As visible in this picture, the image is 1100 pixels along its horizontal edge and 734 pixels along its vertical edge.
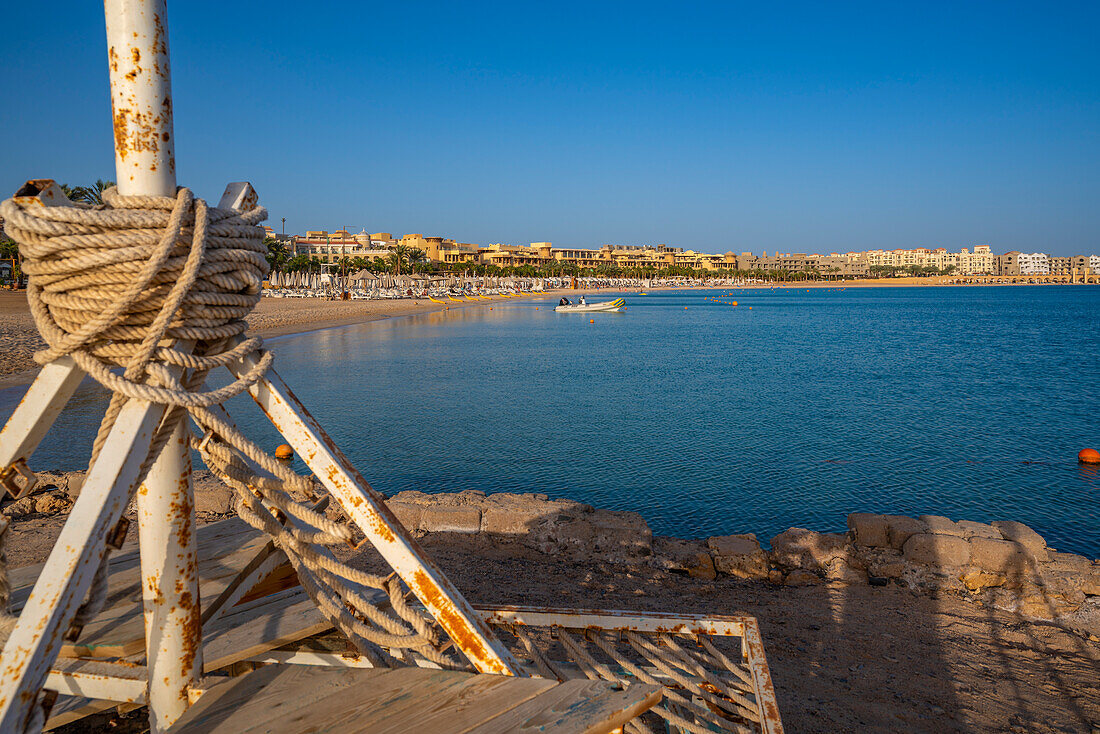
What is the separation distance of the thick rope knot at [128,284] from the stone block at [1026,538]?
23.5 ft

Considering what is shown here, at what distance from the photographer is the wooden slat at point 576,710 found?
1509mm

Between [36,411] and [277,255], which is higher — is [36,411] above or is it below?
below

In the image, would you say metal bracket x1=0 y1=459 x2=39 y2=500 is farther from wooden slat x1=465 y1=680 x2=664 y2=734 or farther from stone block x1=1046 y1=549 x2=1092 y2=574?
stone block x1=1046 y1=549 x2=1092 y2=574

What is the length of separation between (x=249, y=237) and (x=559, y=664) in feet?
7.81

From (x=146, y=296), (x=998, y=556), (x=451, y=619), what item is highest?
(x=146, y=296)

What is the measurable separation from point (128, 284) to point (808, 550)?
658 centimetres

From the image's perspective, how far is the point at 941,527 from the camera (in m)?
6.60

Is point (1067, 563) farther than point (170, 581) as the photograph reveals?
Yes

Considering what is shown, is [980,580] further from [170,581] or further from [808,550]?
[170,581]

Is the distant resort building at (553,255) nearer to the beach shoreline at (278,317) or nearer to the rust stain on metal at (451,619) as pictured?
the beach shoreline at (278,317)

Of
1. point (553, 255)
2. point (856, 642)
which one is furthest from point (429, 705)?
point (553, 255)

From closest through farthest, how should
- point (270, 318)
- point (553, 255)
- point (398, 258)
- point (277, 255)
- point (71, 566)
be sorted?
point (71, 566)
point (270, 318)
point (277, 255)
point (398, 258)
point (553, 255)

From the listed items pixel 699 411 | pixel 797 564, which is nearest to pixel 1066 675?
pixel 797 564

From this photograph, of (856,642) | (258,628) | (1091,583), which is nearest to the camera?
(258,628)
